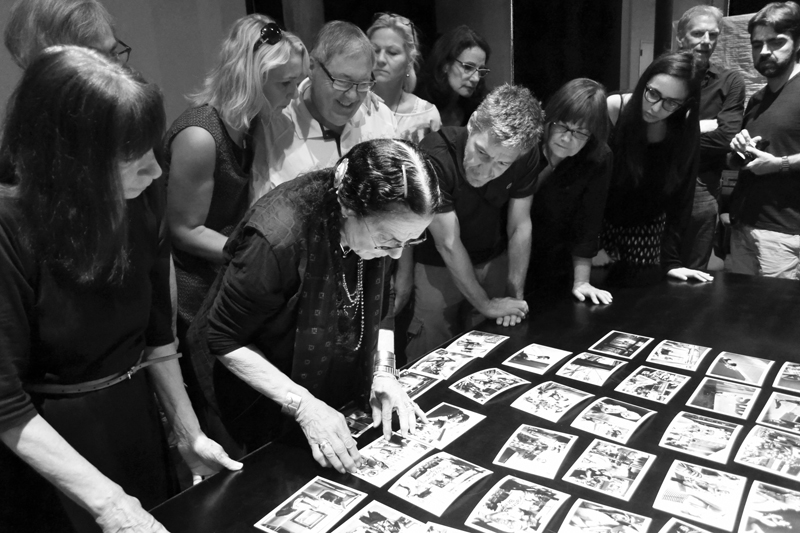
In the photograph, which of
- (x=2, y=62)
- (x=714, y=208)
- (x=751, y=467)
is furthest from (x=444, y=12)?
(x=751, y=467)

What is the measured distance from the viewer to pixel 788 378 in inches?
64.4

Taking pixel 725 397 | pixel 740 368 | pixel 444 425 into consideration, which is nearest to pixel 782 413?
pixel 725 397

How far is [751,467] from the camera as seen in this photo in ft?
4.17

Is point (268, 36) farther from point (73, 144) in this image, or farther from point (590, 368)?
point (590, 368)

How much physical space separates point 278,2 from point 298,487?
A: 2.69 meters

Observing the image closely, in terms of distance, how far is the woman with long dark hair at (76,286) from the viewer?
0.93 m

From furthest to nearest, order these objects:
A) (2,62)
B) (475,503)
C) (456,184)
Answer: (2,62) → (456,184) → (475,503)

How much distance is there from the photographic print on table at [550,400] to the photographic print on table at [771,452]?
0.37 metres

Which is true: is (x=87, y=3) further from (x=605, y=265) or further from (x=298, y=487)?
(x=605, y=265)

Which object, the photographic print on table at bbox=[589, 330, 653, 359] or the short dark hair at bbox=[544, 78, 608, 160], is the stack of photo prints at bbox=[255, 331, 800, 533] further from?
the short dark hair at bbox=[544, 78, 608, 160]

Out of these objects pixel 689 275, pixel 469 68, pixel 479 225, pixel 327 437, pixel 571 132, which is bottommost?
pixel 689 275

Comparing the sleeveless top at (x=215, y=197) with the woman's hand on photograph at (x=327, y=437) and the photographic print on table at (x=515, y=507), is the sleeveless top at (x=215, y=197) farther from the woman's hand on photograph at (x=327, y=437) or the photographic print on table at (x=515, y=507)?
the photographic print on table at (x=515, y=507)

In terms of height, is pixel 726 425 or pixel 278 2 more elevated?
pixel 278 2

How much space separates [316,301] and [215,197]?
2.27 ft
